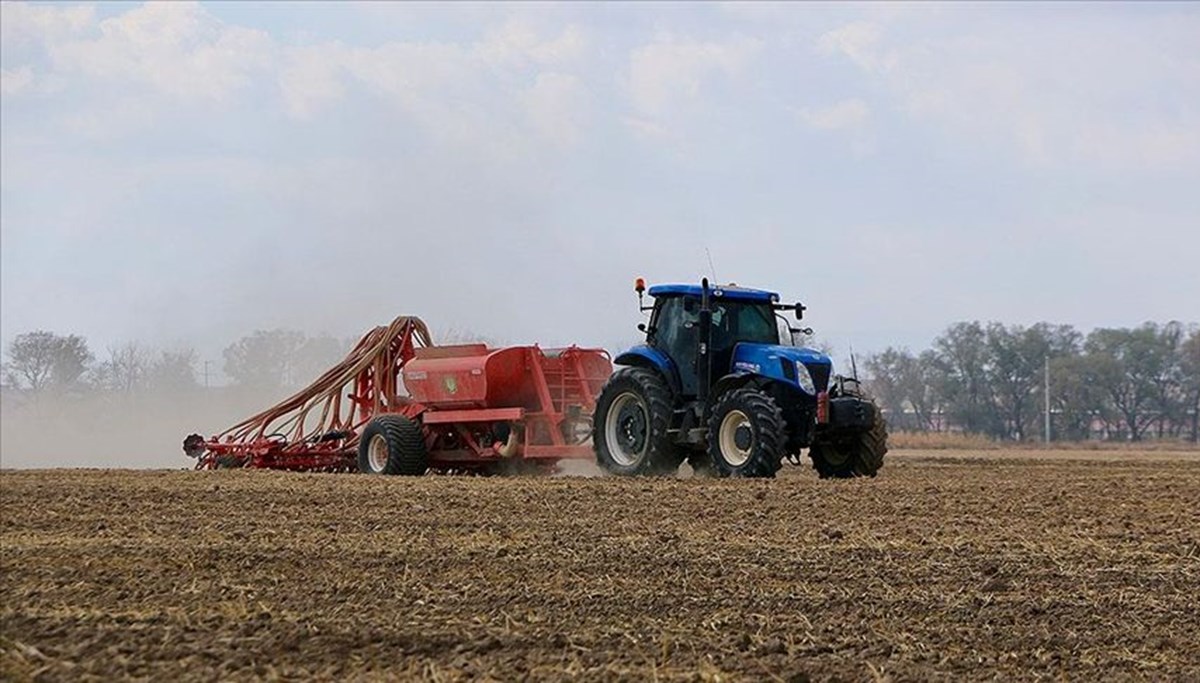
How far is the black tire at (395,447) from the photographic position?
18.1 meters

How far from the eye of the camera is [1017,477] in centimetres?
1859

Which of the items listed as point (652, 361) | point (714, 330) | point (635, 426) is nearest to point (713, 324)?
point (714, 330)

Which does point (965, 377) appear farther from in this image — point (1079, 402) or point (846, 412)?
point (846, 412)

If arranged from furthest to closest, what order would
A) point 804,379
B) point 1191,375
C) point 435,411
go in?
point 1191,375
point 435,411
point 804,379

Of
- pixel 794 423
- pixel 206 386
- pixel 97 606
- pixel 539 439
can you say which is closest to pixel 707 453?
pixel 794 423

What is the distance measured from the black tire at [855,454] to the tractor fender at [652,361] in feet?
6.08

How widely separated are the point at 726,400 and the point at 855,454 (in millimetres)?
2015

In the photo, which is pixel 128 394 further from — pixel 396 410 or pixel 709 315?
pixel 709 315

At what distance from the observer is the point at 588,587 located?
7969mm

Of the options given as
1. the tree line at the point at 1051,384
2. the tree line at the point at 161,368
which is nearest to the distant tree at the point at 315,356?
the tree line at the point at 161,368

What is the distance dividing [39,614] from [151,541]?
2.79 metres

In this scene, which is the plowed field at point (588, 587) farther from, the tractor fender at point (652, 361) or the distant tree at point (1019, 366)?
the distant tree at point (1019, 366)

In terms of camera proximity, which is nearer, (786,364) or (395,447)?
(786,364)

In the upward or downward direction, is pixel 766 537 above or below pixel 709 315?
below
